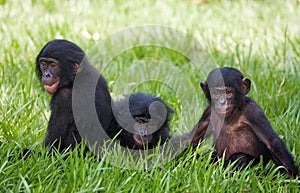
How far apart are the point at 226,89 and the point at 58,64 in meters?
1.59

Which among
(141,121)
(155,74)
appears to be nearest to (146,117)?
(141,121)

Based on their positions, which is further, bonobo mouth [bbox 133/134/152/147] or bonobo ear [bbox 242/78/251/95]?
bonobo ear [bbox 242/78/251/95]

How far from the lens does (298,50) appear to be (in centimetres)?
814

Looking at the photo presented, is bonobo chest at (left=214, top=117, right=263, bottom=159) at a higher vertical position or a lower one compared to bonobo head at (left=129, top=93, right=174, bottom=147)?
lower

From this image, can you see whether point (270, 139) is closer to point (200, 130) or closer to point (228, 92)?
point (228, 92)

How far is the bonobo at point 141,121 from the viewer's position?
5.27 m

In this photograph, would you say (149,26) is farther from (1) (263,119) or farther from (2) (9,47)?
(1) (263,119)

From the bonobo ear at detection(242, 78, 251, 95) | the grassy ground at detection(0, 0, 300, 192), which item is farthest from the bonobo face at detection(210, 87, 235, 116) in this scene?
the grassy ground at detection(0, 0, 300, 192)

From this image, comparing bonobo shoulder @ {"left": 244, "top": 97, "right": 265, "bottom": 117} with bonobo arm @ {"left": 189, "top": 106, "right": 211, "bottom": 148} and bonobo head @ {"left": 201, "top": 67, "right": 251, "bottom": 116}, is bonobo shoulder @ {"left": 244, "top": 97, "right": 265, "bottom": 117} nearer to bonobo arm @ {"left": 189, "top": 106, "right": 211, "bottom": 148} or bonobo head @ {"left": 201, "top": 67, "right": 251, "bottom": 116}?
bonobo head @ {"left": 201, "top": 67, "right": 251, "bottom": 116}

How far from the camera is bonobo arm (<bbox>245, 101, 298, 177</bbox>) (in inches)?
203

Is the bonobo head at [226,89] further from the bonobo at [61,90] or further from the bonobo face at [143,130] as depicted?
the bonobo at [61,90]

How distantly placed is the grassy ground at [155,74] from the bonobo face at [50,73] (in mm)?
558

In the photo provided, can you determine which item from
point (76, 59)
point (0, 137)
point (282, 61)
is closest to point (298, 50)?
point (282, 61)

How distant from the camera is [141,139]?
5312mm
